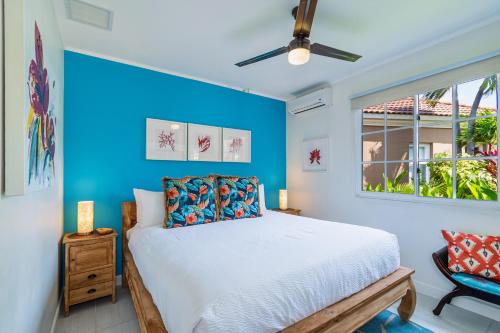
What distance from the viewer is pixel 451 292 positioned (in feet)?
6.92

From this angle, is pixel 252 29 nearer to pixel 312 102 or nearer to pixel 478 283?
pixel 312 102

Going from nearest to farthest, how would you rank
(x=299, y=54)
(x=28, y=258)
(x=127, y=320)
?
1. (x=28, y=258)
2. (x=299, y=54)
3. (x=127, y=320)

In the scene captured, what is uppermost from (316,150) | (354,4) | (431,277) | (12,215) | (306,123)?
(354,4)

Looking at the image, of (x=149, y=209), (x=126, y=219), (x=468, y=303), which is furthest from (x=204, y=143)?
(x=468, y=303)

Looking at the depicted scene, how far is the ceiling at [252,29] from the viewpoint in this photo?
1.88m

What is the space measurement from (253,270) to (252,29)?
6.47 ft

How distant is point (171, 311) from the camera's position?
1200 millimetres

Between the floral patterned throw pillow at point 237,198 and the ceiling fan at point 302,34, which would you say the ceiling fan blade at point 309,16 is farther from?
the floral patterned throw pillow at point 237,198

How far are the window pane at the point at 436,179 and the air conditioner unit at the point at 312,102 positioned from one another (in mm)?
1407

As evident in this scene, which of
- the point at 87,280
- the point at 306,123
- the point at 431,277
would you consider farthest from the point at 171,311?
the point at 306,123

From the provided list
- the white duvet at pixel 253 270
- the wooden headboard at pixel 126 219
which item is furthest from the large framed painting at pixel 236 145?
the white duvet at pixel 253 270

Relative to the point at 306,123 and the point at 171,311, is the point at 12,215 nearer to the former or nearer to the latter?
the point at 171,311

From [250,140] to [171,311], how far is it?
110 inches

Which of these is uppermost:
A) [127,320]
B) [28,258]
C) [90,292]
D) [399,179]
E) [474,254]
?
[399,179]
